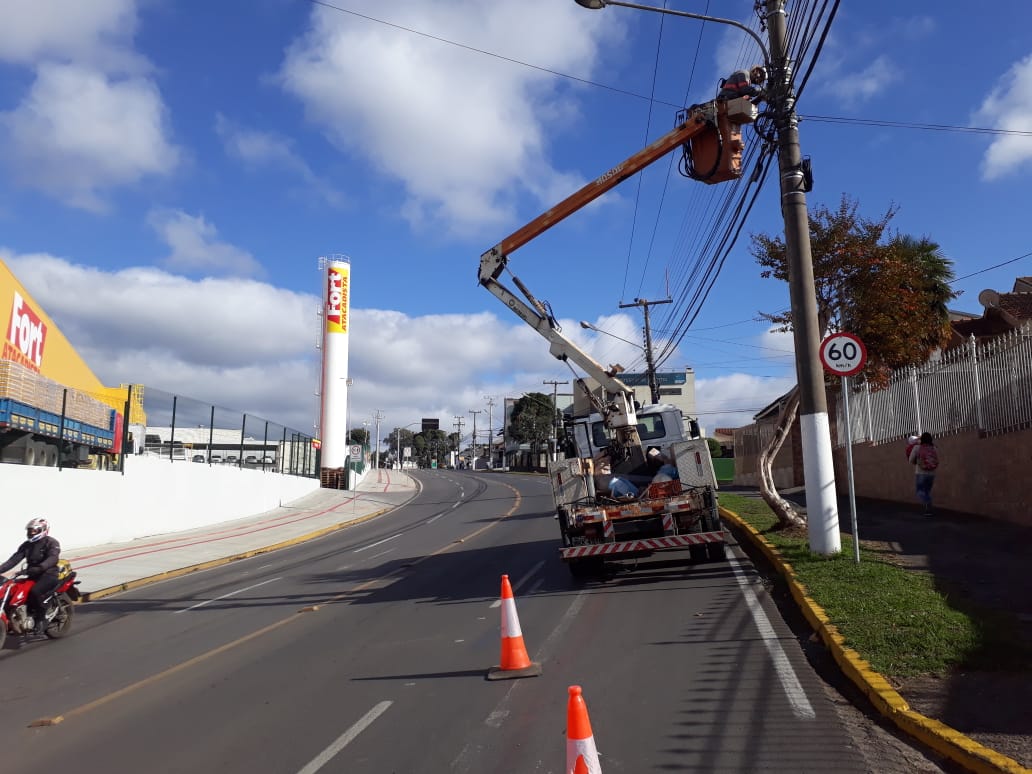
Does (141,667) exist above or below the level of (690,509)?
below

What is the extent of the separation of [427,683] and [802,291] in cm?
795

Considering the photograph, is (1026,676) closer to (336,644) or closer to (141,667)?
(336,644)

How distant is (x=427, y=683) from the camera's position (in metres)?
6.95

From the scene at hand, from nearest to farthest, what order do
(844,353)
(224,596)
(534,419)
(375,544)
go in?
(844,353)
(224,596)
(375,544)
(534,419)

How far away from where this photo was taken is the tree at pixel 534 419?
89.1m

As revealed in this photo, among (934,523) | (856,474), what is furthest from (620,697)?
(856,474)

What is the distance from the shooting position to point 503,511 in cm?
3092

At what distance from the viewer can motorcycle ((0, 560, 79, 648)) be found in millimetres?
9320

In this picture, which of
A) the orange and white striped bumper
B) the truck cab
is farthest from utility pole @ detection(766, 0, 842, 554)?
the truck cab

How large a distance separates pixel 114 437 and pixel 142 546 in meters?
4.02

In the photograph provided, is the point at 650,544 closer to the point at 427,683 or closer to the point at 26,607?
the point at 427,683

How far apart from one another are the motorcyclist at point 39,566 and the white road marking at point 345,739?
18.5 ft

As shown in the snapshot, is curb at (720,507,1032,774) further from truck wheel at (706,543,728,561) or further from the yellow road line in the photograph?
the yellow road line

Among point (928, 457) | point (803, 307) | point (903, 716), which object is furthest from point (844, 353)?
point (903, 716)
